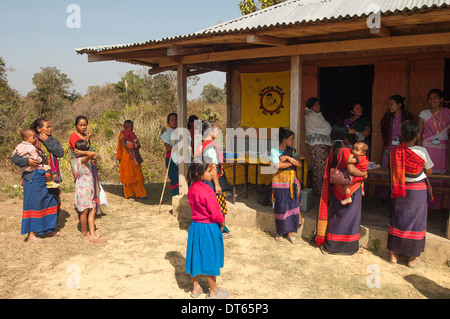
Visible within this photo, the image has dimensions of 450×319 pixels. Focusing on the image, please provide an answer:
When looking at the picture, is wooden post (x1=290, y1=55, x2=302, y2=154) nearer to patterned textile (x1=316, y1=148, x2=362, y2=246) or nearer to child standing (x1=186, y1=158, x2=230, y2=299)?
patterned textile (x1=316, y1=148, x2=362, y2=246)

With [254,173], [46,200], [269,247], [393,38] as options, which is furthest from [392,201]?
[46,200]

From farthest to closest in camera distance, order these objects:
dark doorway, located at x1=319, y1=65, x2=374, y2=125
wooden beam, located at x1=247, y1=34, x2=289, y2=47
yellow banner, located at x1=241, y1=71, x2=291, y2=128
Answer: dark doorway, located at x1=319, y1=65, x2=374, y2=125
yellow banner, located at x1=241, y1=71, x2=291, y2=128
wooden beam, located at x1=247, y1=34, x2=289, y2=47

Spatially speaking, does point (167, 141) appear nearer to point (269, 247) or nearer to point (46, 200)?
point (46, 200)

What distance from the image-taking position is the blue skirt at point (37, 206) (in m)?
5.05

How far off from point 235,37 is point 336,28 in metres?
1.34

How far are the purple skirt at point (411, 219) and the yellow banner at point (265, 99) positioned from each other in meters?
3.24

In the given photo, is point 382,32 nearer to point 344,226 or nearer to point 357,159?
point 357,159

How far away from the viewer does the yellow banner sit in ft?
22.8

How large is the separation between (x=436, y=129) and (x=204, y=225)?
12.5 feet

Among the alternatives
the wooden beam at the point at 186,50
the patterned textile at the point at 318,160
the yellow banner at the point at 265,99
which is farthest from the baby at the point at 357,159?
the wooden beam at the point at 186,50

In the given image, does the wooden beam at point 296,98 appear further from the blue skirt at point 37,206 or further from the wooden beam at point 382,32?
the blue skirt at point 37,206

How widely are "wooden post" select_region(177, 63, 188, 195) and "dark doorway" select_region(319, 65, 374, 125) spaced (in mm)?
3386

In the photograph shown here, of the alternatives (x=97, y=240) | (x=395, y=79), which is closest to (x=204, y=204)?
(x=97, y=240)

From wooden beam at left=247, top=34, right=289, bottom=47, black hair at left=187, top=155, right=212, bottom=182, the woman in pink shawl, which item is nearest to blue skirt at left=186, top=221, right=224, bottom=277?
black hair at left=187, top=155, right=212, bottom=182
